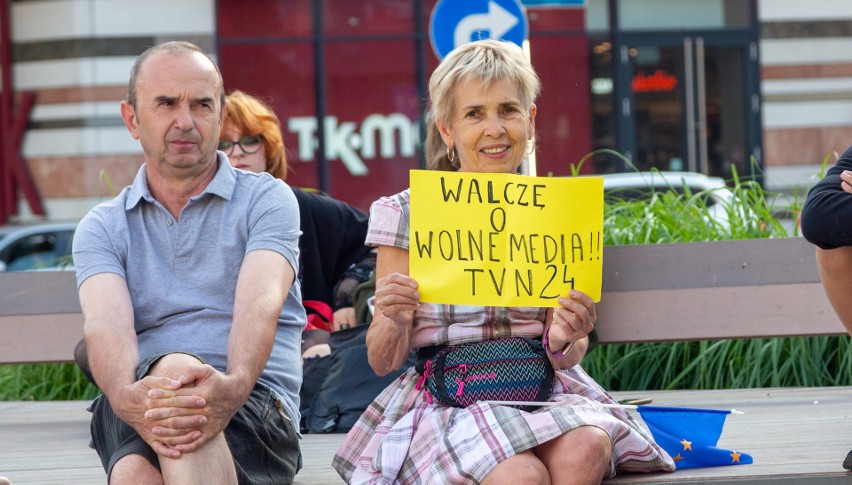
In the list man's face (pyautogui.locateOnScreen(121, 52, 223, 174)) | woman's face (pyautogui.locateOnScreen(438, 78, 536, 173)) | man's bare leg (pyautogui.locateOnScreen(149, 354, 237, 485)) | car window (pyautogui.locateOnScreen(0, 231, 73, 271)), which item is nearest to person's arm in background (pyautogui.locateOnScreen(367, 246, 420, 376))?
woman's face (pyautogui.locateOnScreen(438, 78, 536, 173))

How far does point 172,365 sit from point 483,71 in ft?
3.47

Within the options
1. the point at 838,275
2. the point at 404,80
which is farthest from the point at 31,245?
Result: the point at 838,275

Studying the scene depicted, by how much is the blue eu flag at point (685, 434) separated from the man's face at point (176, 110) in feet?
4.46

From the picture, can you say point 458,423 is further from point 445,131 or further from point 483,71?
point 483,71

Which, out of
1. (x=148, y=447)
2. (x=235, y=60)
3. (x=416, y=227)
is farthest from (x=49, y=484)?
(x=235, y=60)

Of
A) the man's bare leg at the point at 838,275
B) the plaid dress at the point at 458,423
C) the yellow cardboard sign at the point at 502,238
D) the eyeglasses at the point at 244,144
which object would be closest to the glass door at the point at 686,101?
the eyeglasses at the point at 244,144

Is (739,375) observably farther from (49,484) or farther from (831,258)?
(49,484)

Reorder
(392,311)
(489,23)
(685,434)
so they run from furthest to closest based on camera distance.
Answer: (489,23) < (685,434) < (392,311)

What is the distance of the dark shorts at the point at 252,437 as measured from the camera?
3307mm

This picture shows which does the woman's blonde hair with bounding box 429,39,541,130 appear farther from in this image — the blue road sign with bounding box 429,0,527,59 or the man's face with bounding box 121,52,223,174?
the blue road sign with bounding box 429,0,527,59

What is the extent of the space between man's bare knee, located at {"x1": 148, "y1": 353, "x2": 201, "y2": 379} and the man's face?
60 centimetres

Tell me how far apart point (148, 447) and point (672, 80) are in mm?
14588

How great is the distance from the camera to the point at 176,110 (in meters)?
3.56

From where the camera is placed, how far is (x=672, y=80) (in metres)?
17.0
